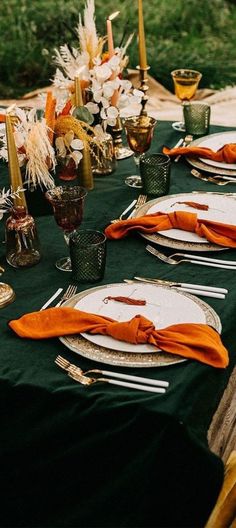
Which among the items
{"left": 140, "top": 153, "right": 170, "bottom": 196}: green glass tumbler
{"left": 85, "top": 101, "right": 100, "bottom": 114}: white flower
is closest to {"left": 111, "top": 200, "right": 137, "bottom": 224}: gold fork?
{"left": 140, "top": 153, "right": 170, "bottom": 196}: green glass tumbler

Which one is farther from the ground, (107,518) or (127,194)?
(127,194)

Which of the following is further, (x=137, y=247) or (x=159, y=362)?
(x=137, y=247)

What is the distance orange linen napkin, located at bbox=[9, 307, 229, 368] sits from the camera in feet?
4.36

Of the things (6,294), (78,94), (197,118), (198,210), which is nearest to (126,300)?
(6,294)

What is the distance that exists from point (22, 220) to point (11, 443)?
0.53m

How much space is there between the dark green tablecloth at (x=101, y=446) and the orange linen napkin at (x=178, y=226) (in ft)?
1.03

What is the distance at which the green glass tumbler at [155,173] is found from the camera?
195cm

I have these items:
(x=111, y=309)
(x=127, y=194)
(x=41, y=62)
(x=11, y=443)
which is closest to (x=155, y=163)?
(x=127, y=194)

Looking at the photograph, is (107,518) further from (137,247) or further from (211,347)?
(137,247)

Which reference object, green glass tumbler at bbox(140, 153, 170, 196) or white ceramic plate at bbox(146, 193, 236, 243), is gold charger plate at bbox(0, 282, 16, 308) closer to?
white ceramic plate at bbox(146, 193, 236, 243)

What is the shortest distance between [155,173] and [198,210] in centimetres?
17

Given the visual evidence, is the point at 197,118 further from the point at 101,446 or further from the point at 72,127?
the point at 101,446

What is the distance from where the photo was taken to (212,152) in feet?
7.20

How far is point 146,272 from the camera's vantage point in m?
1.64
